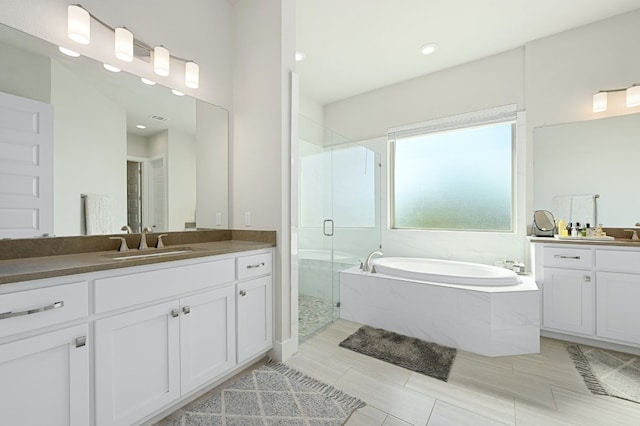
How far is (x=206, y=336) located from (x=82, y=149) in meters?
1.31

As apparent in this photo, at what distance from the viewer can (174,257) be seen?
1438 mm

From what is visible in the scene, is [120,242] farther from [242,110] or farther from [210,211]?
[242,110]

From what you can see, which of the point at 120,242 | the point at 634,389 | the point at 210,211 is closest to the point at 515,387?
the point at 634,389

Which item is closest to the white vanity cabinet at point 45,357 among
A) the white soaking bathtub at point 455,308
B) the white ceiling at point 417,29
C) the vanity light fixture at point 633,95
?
the white soaking bathtub at point 455,308

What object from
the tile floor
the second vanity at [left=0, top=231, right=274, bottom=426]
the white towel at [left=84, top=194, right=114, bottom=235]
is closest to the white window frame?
the tile floor

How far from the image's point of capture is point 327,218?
10.4 ft

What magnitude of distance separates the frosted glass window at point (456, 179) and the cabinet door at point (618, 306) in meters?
1.00

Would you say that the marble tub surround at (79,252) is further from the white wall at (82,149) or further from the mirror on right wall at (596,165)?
the mirror on right wall at (596,165)

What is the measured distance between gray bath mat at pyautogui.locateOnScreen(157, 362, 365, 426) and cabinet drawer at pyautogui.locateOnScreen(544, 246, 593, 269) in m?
2.14

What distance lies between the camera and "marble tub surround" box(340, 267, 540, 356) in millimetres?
2127

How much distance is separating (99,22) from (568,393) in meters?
3.56

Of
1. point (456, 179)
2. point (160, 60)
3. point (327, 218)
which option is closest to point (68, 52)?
point (160, 60)

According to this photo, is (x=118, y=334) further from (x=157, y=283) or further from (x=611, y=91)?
(x=611, y=91)

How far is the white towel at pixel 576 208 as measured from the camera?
2.58 meters
